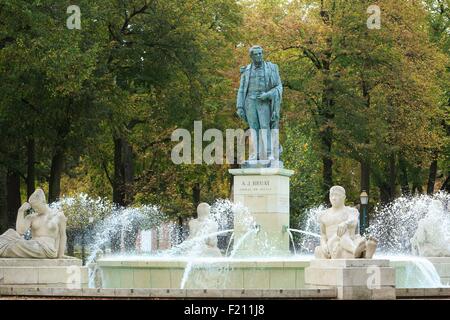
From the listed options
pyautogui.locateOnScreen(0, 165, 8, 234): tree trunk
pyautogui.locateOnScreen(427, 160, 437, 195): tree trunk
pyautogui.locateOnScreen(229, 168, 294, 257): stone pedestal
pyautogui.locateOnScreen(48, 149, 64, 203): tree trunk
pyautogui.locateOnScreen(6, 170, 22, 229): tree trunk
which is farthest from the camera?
pyautogui.locateOnScreen(427, 160, 437, 195): tree trunk

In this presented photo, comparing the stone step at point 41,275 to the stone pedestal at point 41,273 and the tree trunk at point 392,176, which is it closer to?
the stone pedestal at point 41,273

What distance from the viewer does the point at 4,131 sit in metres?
37.2

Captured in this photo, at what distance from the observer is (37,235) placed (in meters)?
18.8

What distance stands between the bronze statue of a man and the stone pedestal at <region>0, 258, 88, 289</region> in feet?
25.4

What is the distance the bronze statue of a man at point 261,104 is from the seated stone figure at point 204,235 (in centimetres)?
205

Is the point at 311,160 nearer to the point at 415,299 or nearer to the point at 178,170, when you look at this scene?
the point at 178,170

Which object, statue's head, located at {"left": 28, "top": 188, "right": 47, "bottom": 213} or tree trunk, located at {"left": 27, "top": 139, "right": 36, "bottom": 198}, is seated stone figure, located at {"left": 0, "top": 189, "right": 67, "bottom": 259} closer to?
statue's head, located at {"left": 28, "top": 188, "right": 47, "bottom": 213}

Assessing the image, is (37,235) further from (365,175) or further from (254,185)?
(365,175)

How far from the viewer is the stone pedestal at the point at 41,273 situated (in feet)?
59.5

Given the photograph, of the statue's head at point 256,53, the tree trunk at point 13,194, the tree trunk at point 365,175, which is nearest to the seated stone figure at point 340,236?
the statue's head at point 256,53

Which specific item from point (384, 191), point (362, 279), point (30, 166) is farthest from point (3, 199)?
point (362, 279)

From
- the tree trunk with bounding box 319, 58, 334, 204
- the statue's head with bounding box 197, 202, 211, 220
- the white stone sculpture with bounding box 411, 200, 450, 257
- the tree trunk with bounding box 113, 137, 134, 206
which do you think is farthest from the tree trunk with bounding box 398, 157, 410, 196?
the white stone sculpture with bounding box 411, 200, 450, 257

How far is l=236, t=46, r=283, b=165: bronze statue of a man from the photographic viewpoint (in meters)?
25.3

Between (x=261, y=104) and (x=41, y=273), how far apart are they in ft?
29.1
